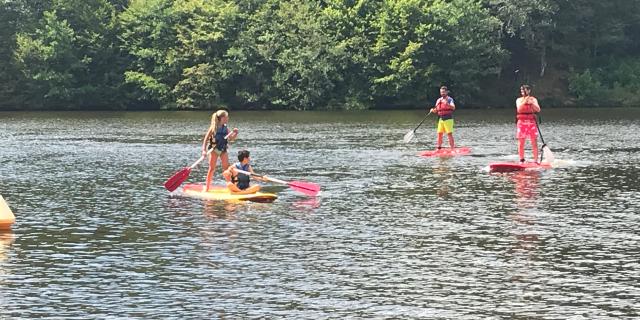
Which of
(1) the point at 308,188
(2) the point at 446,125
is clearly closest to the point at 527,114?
(2) the point at 446,125

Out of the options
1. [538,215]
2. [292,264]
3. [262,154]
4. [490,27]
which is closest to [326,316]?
[292,264]

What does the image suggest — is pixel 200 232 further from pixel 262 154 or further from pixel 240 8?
pixel 240 8

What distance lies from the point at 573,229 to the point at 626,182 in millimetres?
8331

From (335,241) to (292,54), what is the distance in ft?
219

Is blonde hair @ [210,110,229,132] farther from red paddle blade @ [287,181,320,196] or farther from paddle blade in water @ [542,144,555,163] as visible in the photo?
paddle blade in water @ [542,144,555,163]

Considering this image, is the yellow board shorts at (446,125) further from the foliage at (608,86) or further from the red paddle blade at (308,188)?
the foliage at (608,86)

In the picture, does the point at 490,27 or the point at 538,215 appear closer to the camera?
the point at 538,215

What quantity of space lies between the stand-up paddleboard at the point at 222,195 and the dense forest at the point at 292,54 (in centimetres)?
5799

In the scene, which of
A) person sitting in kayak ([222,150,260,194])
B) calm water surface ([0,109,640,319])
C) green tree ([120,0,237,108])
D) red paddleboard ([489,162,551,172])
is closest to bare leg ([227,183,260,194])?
person sitting in kayak ([222,150,260,194])

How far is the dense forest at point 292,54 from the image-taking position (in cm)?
8406

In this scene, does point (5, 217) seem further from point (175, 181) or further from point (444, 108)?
point (444, 108)

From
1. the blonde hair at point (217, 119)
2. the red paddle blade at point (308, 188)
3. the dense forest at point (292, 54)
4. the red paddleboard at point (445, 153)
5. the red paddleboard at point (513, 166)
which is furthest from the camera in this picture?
the dense forest at point (292, 54)

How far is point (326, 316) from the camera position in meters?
13.3

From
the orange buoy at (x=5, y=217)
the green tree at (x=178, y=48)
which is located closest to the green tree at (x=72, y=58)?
the green tree at (x=178, y=48)
